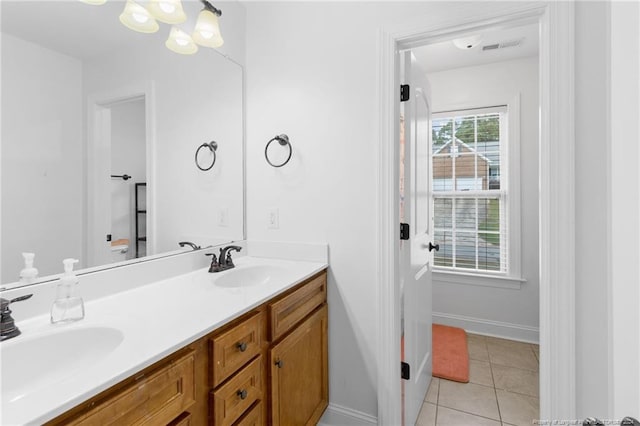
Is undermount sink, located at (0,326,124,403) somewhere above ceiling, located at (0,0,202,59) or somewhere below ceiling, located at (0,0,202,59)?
below

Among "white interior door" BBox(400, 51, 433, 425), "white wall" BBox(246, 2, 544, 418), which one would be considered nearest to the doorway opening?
"white interior door" BBox(400, 51, 433, 425)

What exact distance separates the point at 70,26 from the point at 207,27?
607mm

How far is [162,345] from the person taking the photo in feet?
2.62

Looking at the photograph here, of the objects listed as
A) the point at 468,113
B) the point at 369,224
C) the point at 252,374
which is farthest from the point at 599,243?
the point at 468,113

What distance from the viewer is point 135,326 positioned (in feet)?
3.07

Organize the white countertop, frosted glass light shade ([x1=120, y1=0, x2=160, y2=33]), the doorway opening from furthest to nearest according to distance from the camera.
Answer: the doorway opening < frosted glass light shade ([x1=120, y1=0, x2=160, y2=33]) < the white countertop

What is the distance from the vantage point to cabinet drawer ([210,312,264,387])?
96 cm

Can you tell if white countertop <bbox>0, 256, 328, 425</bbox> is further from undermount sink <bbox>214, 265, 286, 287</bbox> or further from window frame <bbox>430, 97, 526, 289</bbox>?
window frame <bbox>430, 97, 526, 289</bbox>

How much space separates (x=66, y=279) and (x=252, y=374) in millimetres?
670

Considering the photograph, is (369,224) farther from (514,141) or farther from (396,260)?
(514,141)

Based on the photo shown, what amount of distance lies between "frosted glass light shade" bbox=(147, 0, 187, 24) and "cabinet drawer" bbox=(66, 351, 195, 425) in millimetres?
1385

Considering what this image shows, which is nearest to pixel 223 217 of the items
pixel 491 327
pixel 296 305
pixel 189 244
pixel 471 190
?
pixel 189 244

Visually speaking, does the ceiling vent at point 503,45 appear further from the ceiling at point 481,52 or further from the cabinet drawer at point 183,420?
the cabinet drawer at point 183,420

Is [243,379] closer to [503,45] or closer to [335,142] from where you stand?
[335,142]
